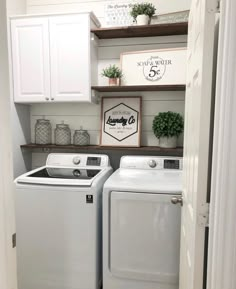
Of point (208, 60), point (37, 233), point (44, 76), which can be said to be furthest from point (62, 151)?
point (208, 60)

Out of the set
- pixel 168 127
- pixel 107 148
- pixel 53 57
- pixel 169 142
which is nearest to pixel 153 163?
pixel 169 142

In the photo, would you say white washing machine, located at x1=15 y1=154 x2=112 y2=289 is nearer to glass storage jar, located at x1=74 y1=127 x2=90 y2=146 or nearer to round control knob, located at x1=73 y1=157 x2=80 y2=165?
round control knob, located at x1=73 y1=157 x2=80 y2=165

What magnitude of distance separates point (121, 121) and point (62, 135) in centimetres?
62

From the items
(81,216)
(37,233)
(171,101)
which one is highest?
(171,101)

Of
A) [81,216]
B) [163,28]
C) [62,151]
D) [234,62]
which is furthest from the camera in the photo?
[62,151]

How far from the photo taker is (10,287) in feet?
3.35

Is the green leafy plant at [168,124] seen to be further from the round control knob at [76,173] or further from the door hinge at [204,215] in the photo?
the door hinge at [204,215]

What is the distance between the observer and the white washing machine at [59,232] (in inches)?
73.9

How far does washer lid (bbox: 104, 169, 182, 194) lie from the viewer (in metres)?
1.77

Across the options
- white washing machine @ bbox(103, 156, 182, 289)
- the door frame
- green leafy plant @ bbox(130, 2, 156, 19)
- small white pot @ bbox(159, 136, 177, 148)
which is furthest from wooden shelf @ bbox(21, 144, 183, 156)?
the door frame

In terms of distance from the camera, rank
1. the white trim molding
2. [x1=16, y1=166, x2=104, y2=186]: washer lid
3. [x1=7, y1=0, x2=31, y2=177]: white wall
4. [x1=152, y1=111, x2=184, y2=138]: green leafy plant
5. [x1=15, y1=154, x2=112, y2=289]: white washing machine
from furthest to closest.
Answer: [x1=7, y1=0, x2=31, y2=177]: white wall, [x1=152, y1=111, x2=184, y2=138]: green leafy plant, [x1=16, y1=166, x2=104, y2=186]: washer lid, [x1=15, y1=154, x2=112, y2=289]: white washing machine, the white trim molding

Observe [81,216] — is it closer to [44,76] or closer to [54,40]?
[44,76]

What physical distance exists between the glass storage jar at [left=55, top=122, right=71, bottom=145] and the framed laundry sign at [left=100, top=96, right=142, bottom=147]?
35 cm

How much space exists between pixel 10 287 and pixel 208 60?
3.74 feet
